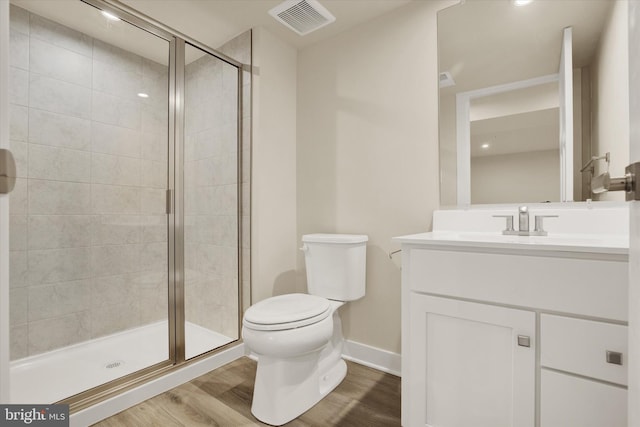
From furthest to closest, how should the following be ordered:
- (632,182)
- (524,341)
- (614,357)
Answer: (524,341) → (614,357) → (632,182)

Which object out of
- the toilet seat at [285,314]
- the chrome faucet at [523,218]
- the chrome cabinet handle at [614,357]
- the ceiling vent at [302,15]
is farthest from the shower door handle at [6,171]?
the ceiling vent at [302,15]

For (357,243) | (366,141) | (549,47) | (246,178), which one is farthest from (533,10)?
(246,178)

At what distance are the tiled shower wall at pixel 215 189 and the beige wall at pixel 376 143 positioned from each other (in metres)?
0.51

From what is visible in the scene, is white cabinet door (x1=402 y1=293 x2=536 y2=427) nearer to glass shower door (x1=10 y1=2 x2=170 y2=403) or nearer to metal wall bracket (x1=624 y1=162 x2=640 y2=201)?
metal wall bracket (x1=624 y1=162 x2=640 y2=201)

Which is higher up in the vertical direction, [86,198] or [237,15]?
[237,15]

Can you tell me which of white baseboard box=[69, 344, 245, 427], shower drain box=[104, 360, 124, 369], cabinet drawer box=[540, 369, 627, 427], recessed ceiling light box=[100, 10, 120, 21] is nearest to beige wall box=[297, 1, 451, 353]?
white baseboard box=[69, 344, 245, 427]

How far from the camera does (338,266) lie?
187cm

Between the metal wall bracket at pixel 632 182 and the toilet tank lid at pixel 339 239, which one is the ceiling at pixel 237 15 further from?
the metal wall bracket at pixel 632 182

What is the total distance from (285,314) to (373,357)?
0.83 metres

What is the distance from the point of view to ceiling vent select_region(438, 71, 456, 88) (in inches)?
68.9

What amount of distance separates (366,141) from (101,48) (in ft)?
5.78

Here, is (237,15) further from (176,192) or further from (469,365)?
(469,365)

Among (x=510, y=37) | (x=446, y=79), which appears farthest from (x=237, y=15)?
(x=510, y=37)

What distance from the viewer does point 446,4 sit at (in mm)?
1739
